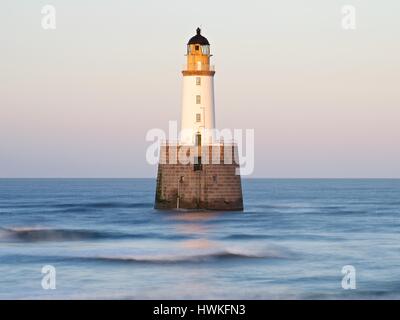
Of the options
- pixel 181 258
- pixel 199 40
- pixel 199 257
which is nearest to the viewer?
pixel 181 258

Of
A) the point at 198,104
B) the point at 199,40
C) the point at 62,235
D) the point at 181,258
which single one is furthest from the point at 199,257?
the point at 199,40

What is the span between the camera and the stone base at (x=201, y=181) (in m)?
47.3

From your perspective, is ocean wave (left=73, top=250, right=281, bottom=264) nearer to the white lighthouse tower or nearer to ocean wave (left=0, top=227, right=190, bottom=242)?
ocean wave (left=0, top=227, right=190, bottom=242)

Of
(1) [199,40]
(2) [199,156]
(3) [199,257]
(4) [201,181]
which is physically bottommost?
(3) [199,257]

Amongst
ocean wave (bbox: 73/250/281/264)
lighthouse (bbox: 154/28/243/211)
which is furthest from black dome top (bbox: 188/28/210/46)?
ocean wave (bbox: 73/250/281/264)

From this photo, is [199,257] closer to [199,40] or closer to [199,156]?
[199,156]

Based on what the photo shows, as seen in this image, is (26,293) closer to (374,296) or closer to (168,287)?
(168,287)

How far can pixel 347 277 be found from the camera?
30203 millimetres

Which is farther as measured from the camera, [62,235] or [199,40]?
[199,40]

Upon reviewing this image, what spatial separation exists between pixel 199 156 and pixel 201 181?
4.37 feet

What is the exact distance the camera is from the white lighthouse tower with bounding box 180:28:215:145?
4759cm

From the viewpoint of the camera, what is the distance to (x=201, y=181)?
47.7 meters

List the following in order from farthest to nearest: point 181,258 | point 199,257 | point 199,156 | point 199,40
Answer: point 199,40, point 199,156, point 199,257, point 181,258

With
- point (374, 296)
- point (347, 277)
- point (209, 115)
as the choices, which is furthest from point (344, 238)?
point (374, 296)
